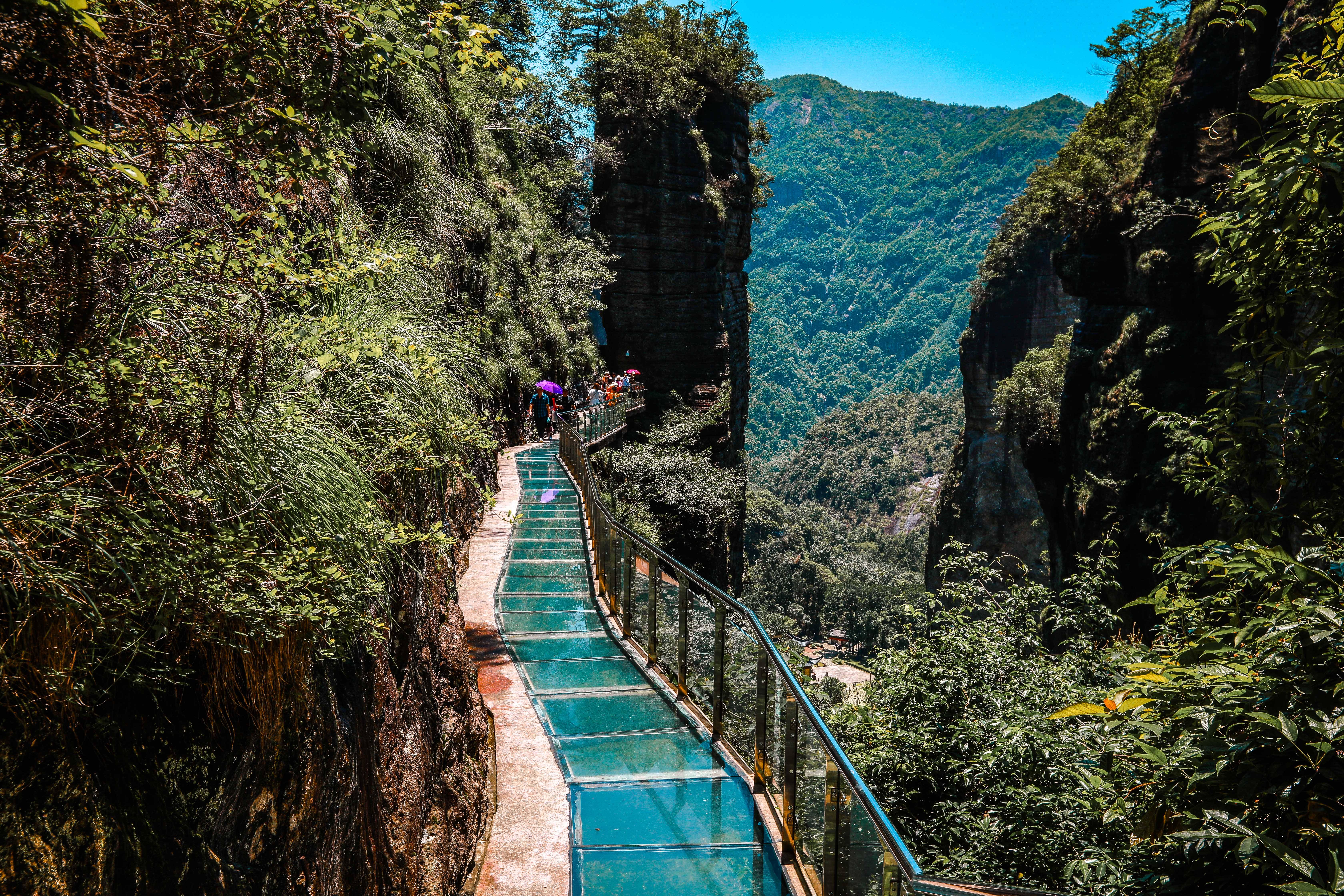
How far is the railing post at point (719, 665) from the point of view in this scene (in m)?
5.71

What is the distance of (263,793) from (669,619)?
4.75m

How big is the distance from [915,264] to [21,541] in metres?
178

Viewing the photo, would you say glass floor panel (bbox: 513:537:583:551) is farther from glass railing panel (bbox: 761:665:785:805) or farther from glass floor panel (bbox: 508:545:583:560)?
glass railing panel (bbox: 761:665:785:805)

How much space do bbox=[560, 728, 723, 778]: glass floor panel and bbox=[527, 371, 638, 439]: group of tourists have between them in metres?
15.3

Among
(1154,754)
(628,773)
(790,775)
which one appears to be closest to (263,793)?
(1154,754)

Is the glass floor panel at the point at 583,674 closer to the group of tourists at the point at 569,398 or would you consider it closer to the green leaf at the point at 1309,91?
the green leaf at the point at 1309,91

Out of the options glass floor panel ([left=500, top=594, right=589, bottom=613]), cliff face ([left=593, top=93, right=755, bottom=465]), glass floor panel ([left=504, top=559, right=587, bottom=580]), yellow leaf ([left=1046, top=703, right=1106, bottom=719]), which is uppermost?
cliff face ([left=593, top=93, right=755, bottom=465])

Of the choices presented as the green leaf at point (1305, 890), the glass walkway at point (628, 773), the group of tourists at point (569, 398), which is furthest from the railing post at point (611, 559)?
the group of tourists at point (569, 398)

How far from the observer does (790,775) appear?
444 centimetres

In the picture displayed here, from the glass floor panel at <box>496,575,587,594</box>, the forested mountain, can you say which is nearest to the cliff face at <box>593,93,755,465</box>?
the glass floor panel at <box>496,575,587,594</box>

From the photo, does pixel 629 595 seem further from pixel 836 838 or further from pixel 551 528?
pixel 551 528

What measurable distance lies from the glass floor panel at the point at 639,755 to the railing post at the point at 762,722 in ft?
1.48

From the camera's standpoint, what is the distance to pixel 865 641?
58.0 metres

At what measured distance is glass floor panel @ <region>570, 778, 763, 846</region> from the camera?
471 cm
